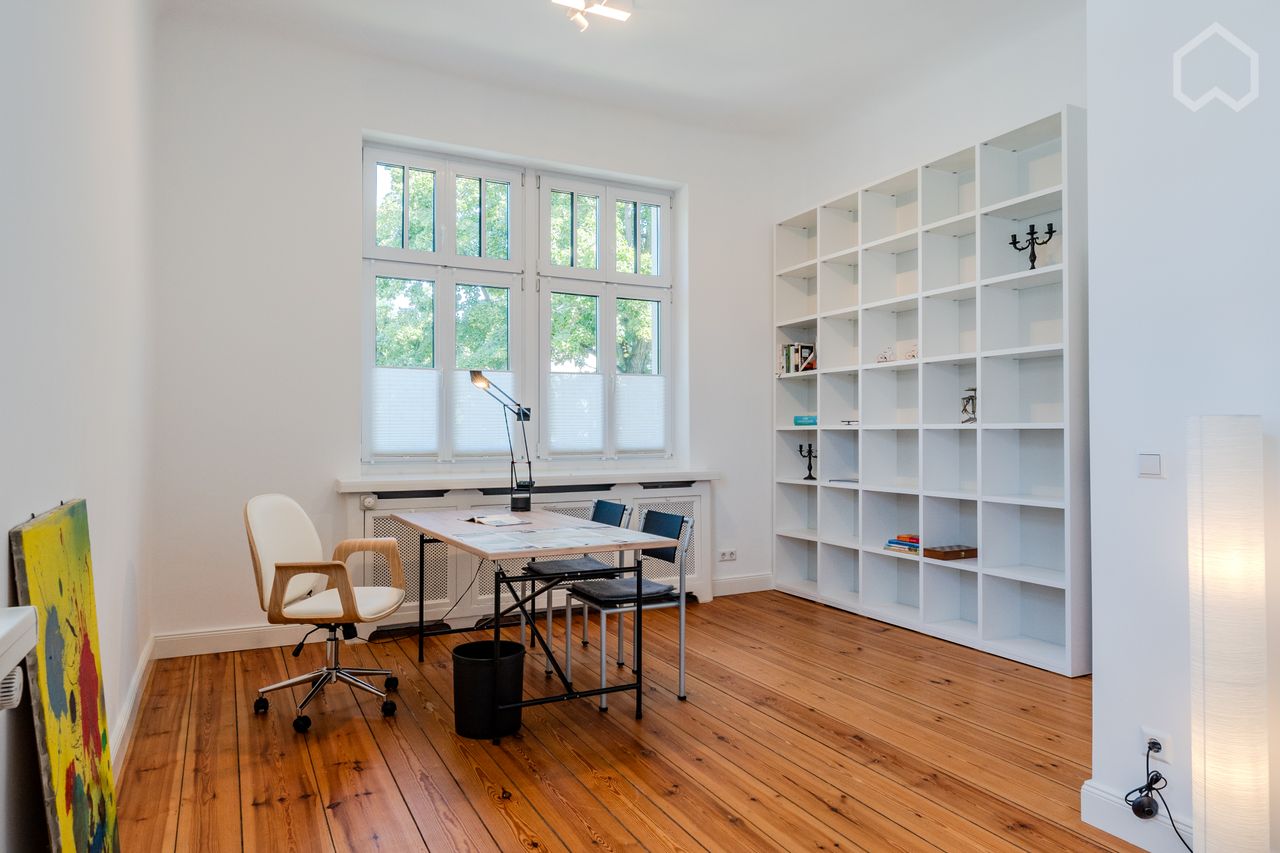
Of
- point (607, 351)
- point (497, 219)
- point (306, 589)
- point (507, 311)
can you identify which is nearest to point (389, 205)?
point (497, 219)

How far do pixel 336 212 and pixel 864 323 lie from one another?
10.9ft

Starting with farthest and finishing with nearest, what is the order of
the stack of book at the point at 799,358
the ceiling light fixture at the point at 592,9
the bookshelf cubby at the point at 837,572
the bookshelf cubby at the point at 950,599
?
the stack of book at the point at 799,358 → the bookshelf cubby at the point at 837,572 → the bookshelf cubby at the point at 950,599 → the ceiling light fixture at the point at 592,9

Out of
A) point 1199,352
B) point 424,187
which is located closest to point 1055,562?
point 1199,352

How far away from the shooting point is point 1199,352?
2.21 meters

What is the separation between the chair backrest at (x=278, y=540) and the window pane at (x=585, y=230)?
104 inches

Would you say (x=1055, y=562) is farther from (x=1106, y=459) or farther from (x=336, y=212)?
(x=336, y=212)

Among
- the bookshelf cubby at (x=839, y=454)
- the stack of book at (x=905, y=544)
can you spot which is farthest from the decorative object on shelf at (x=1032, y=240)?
the stack of book at (x=905, y=544)

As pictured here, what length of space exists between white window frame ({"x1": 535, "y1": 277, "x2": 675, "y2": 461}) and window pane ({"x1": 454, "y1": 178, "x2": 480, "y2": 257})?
1.66 feet

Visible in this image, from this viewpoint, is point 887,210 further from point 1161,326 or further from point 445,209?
point 1161,326

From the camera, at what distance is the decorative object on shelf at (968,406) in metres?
4.70

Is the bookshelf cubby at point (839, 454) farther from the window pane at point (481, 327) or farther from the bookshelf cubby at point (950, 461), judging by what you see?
the window pane at point (481, 327)

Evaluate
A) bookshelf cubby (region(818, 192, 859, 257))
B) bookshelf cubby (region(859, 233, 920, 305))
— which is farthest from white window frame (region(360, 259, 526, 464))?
bookshelf cubby (region(859, 233, 920, 305))

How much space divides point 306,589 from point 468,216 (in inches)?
104

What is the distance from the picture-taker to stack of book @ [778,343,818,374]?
5863 mm
